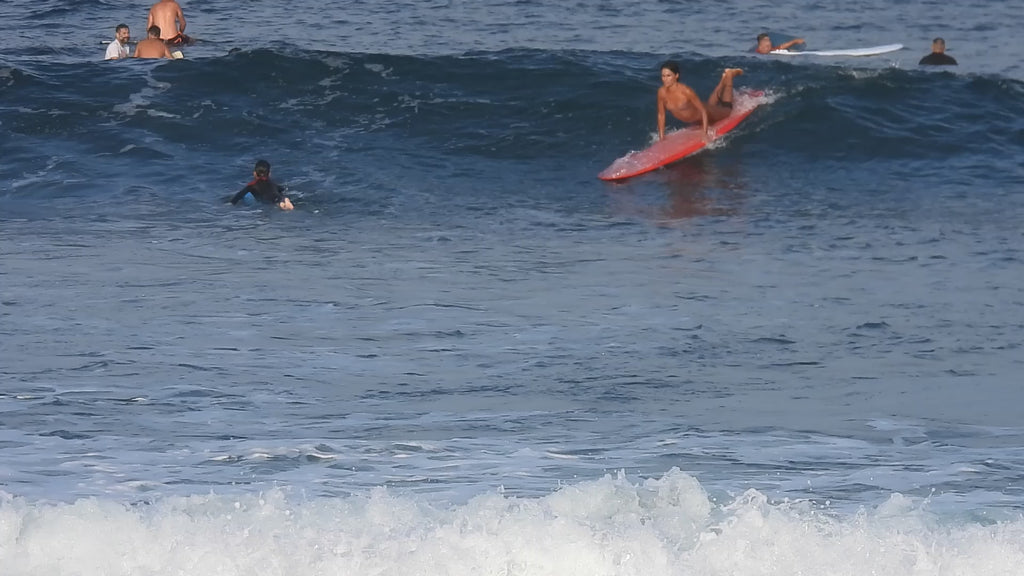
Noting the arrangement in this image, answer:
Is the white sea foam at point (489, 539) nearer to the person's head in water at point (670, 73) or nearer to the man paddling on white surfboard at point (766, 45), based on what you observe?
the person's head in water at point (670, 73)

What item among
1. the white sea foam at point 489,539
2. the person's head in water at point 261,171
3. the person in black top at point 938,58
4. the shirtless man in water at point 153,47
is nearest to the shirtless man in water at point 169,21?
the shirtless man in water at point 153,47

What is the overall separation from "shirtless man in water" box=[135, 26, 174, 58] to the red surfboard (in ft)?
23.5

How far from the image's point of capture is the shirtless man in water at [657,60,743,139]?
46.9 ft

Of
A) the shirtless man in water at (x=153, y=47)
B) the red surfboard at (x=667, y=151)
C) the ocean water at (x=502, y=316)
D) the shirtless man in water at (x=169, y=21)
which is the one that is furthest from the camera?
the shirtless man in water at (x=169, y=21)

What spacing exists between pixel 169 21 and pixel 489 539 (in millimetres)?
16777

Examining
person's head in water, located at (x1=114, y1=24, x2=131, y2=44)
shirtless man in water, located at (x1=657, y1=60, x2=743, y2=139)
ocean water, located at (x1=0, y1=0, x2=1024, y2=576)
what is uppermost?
person's head in water, located at (x1=114, y1=24, x2=131, y2=44)

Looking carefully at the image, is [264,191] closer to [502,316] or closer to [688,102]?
[688,102]

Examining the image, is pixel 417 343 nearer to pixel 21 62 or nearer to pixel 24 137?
pixel 24 137

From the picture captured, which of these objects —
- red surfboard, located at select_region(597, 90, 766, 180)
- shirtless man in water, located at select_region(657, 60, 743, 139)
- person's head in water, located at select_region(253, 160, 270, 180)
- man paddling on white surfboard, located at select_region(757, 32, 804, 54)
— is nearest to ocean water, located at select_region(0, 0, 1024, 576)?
red surfboard, located at select_region(597, 90, 766, 180)

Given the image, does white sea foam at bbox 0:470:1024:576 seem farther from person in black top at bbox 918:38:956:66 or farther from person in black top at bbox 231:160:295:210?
person in black top at bbox 918:38:956:66

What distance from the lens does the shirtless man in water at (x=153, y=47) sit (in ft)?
61.3

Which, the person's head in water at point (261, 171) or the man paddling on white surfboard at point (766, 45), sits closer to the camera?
the person's head in water at point (261, 171)

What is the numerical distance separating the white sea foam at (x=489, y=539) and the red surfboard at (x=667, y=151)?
976cm

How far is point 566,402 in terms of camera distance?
22.7 ft
